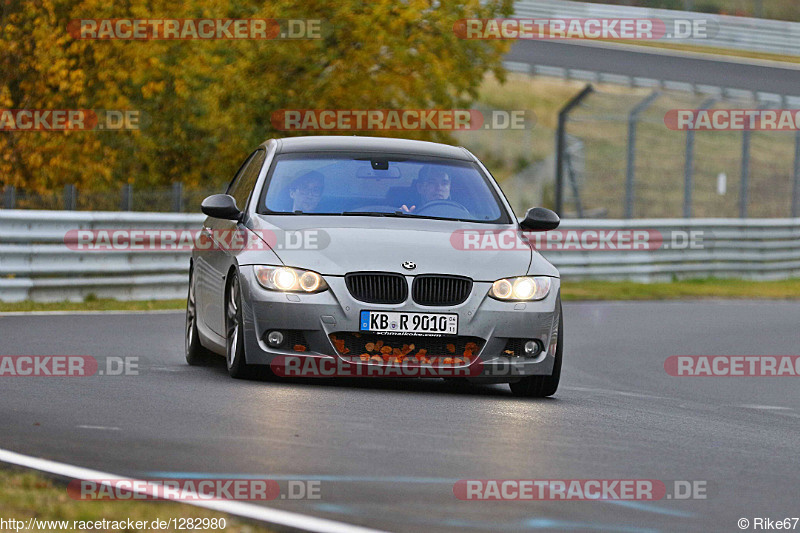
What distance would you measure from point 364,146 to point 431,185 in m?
0.61

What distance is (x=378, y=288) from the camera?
992cm

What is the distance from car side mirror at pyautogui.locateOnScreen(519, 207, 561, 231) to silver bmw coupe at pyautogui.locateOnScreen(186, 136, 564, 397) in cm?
2

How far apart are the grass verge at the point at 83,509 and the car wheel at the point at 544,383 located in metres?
4.58

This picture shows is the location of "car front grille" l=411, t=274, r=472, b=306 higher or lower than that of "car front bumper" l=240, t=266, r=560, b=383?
higher

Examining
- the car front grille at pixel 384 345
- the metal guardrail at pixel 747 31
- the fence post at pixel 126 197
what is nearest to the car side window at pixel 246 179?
the car front grille at pixel 384 345

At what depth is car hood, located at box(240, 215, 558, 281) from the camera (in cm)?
994

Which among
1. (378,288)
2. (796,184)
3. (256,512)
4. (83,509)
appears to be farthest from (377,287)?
(796,184)

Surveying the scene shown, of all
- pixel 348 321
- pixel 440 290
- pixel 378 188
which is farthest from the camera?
pixel 378 188

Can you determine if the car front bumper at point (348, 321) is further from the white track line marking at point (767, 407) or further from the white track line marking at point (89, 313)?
the white track line marking at point (89, 313)

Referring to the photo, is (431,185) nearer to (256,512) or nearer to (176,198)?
(256,512)

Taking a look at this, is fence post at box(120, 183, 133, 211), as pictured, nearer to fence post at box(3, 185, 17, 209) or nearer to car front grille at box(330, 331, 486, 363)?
fence post at box(3, 185, 17, 209)

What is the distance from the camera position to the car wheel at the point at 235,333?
10.2 m

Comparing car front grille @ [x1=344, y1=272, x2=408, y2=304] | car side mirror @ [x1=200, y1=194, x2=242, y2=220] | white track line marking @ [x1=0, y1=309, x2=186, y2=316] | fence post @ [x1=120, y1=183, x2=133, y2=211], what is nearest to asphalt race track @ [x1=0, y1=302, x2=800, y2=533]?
car front grille @ [x1=344, y1=272, x2=408, y2=304]

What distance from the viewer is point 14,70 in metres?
26.1
